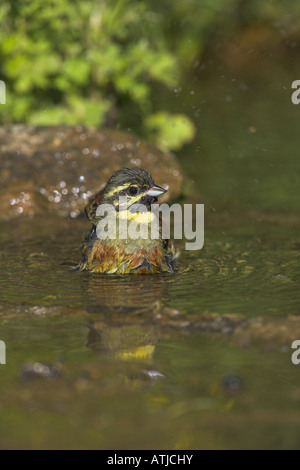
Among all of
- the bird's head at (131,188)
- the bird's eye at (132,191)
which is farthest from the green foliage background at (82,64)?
the bird's eye at (132,191)

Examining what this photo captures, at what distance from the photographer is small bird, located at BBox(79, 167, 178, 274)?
648cm

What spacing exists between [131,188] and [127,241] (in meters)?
0.46

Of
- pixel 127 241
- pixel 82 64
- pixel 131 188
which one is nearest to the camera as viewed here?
pixel 127 241

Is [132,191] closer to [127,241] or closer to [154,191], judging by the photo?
[154,191]

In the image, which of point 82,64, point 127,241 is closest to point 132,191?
point 127,241

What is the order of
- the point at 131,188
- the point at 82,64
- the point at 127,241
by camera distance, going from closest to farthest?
the point at 127,241 < the point at 131,188 < the point at 82,64

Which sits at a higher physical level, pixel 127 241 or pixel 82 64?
pixel 82 64

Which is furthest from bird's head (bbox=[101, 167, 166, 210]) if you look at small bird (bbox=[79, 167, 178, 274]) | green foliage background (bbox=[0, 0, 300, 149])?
green foliage background (bbox=[0, 0, 300, 149])

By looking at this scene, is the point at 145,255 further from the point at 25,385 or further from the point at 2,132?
the point at 2,132

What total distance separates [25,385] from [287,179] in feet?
22.1

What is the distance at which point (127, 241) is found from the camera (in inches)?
255

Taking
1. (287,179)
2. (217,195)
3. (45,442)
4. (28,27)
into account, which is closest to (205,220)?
(217,195)

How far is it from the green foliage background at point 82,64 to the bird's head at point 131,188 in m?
4.51

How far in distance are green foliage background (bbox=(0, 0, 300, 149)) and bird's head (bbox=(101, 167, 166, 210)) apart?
14.8ft
